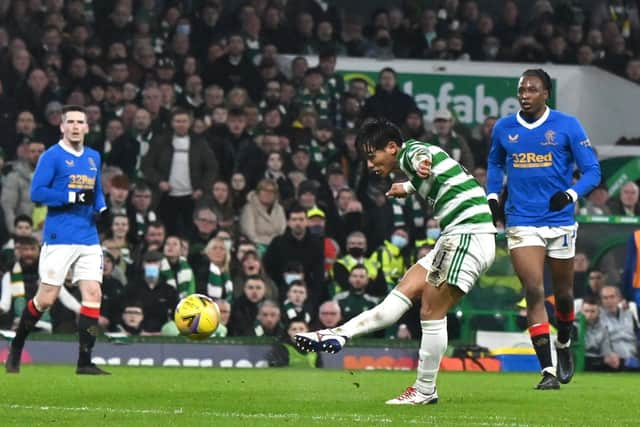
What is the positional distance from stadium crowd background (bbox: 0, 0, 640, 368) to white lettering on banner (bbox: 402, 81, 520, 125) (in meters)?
0.53

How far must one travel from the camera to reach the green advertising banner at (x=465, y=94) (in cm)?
2417

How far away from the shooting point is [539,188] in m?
12.5

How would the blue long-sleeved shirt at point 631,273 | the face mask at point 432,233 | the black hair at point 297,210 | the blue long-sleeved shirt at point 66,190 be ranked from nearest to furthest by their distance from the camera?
the blue long-sleeved shirt at point 66,190
the blue long-sleeved shirt at point 631,273
the black hair at point 297,210
the face mask at point 432,233

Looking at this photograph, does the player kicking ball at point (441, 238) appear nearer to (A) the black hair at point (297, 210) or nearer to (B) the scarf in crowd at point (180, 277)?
(B) the scarf in crowd at point (180, 277)

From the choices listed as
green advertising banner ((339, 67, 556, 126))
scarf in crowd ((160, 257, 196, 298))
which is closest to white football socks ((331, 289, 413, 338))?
scarf in crowd ((160, 257, 196, 298))

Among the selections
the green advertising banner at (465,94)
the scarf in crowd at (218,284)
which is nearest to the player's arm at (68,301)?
the scarf in crowd at (218,284)

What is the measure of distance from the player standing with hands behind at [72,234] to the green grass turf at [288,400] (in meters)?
0.43

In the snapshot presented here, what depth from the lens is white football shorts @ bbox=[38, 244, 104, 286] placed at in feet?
46.2

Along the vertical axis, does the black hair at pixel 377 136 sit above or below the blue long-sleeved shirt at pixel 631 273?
above

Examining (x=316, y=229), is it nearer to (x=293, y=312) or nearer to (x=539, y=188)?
(x=293, y=312)

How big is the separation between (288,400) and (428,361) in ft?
3.83

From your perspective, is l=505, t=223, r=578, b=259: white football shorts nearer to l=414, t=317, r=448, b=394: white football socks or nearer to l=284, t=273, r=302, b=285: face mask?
l=414, t=317, r=448, b=394: white football socks

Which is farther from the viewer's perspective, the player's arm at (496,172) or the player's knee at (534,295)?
the player's arm at (496,172)

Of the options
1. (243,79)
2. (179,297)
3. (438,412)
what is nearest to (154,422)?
(438,412)
